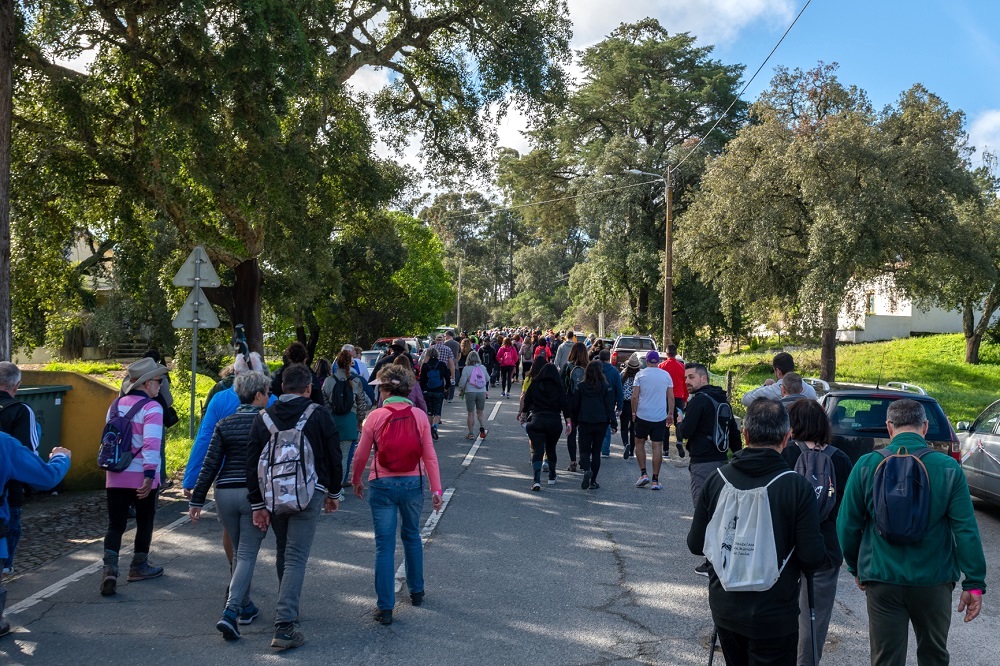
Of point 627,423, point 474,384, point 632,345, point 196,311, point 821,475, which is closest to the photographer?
point 821,475

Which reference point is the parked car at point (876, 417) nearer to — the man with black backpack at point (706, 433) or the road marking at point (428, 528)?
the man with black backpack at point (706, 433)

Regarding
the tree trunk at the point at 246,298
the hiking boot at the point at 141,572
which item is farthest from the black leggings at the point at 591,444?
the tree trunk at the point at 246,298

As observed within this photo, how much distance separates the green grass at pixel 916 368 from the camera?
28922 mm

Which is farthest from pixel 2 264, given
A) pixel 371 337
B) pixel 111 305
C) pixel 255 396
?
pixel 371 337

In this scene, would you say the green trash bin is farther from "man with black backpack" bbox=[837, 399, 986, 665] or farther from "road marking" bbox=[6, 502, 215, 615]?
"man with black backpack" bbox=[837, 399, 986, 665]

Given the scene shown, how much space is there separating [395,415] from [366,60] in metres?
14.5

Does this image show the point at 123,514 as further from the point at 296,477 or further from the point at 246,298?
the point at 246,298

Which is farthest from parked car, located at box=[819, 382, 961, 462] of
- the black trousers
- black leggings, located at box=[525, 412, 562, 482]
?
the black trousers

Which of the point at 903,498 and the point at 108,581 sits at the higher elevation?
the point at 903,498

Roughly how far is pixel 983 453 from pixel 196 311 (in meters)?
10.3

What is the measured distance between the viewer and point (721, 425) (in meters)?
7.54

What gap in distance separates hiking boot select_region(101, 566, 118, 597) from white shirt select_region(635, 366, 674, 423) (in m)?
6.62

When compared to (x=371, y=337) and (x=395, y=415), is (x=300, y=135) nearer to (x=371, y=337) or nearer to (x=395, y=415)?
(x=395, y=415)

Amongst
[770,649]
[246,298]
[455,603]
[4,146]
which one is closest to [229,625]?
[455,603]
